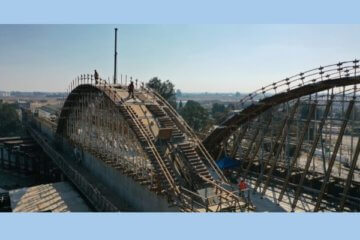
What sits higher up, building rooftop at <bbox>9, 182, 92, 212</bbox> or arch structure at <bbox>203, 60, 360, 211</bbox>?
arch structure at <bbox>203, 60, 360, 211</bbox>

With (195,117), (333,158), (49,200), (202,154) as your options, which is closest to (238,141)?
(202,154)

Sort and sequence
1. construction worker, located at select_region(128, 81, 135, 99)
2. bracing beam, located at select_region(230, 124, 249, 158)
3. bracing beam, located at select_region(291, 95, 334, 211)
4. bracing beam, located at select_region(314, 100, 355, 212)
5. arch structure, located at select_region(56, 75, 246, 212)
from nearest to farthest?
arch structure, located at select_region(56, 75, 246, 212) < bracing beam, located at select_region(314, 100, 355, 212) < bracing beam, located at select_region(291, 95, 334, 211) < construction worker, located at select_region(128, 81, 135, 99) < bracing beam, located at select_region(230, 124, 249, 158)

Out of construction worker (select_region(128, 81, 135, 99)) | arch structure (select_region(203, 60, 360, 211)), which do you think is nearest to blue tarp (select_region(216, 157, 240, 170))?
arch structure (select_region(203, 60, 360, 211))

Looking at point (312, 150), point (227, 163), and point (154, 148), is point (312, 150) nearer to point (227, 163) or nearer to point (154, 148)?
point (227, 163)

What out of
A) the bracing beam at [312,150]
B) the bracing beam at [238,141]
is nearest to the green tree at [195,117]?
the bracing beam at [238,141]

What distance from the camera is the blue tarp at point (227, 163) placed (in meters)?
23.5

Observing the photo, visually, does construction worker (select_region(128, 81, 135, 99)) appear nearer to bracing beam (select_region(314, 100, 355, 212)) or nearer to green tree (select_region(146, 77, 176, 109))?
bracing beam (select_region(314, 100, 355, 212))

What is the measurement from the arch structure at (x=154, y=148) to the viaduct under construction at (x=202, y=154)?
1.9 inches

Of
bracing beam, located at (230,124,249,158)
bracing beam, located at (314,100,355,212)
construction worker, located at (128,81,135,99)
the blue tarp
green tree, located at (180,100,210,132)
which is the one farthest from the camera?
green tree, located at (180,100,210,132)

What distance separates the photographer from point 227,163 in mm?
23594

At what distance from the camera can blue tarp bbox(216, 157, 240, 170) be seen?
76.9 feet

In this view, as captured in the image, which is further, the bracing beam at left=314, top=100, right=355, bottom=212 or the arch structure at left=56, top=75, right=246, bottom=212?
the bracing beam at left=314, top=100, right=355, bottom=212

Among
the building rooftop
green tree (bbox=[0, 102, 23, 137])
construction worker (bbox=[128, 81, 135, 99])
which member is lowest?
the building rooftop

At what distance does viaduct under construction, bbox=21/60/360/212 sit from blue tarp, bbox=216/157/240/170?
467mm
